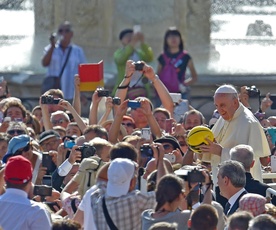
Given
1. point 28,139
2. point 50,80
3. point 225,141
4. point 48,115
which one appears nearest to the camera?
point 28,139

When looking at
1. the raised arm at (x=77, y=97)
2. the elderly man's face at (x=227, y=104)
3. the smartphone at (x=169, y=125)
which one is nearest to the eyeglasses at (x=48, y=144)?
the smartphone at (x=169, y=125)

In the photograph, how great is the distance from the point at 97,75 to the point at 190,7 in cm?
683

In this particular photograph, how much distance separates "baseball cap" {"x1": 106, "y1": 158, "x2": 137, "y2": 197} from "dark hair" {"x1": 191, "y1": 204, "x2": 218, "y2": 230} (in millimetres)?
904

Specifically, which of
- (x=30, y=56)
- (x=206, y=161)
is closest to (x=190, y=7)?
(x=30, y=56)

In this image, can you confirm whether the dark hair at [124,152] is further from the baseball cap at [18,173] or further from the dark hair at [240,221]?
the dark hair at [240,221]

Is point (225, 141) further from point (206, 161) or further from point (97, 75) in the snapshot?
point (97, 75)

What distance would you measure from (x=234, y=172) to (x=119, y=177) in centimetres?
117

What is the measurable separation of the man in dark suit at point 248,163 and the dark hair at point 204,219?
2.13 meters

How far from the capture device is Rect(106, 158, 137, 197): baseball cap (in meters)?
10.9

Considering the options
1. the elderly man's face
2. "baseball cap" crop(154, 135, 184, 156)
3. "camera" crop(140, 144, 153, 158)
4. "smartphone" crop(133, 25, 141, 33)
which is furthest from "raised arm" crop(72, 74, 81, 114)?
"camera" crop(140, 144, 153, 158)

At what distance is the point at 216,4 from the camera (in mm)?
29266

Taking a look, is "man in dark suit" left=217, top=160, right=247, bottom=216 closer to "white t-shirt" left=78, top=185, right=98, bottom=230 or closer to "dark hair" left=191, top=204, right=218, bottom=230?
"white t-shirt" left=78, top=185, right=98, bottom=230

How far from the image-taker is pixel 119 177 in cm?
1084

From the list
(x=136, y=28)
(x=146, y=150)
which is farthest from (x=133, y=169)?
(x=136, y=28)
